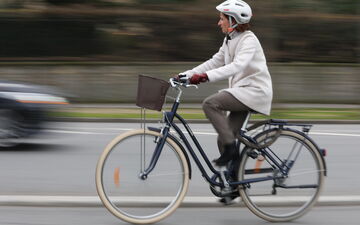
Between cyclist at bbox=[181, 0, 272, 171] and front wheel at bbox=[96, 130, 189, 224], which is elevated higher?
cyclist at bbox=[181, 0, 272, 171]

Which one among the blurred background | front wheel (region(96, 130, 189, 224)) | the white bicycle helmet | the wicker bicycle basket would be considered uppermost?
the white bicycle helmet

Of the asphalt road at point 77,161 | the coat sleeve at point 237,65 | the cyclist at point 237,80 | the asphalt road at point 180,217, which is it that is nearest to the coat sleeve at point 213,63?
the cyclist at point 237,80

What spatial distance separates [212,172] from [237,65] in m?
0.91

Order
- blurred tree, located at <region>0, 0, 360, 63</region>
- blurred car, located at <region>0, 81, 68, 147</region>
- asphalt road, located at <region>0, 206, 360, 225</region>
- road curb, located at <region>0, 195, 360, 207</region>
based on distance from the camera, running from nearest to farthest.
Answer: asphalt road, located at <region>0, 206, 360, 225</region> → road curb, located at <region>0, 195, 360, 207</region> → blurred car, located at <region>0, 81, 68, 147</region> → blurred tree, located at <region>0, 0, 360, 63</region>

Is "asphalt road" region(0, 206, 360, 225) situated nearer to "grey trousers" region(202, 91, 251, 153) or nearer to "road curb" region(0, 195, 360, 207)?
"road curb" region(0, 195, 360, 207)

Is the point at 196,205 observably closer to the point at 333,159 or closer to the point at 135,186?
the point at 135,186

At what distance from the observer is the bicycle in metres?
5.43

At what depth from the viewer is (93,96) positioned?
19.1 metres

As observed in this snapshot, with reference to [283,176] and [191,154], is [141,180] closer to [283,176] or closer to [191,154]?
[191,154]

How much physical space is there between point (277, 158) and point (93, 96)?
1385 cm

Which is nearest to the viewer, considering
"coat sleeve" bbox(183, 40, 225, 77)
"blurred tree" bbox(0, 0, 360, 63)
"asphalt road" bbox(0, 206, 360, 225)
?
"asphalt road" bbox(0, 206, 360, 225)

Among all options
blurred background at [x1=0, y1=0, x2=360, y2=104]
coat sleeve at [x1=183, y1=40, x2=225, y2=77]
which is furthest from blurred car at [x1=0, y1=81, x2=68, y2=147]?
blurred background at [x1=0, y1=0, x2=360, y2=104]

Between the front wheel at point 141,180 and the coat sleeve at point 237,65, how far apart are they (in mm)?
611

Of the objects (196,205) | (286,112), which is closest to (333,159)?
(196,205)
